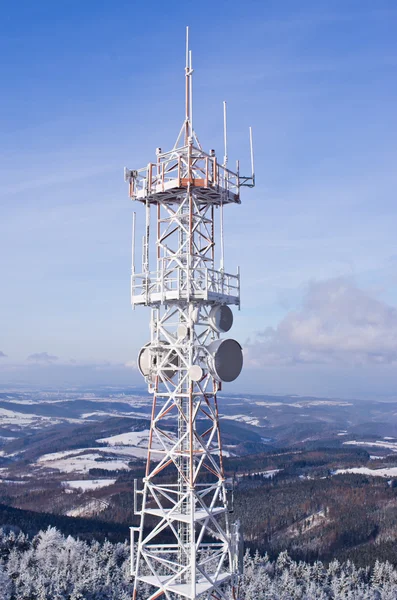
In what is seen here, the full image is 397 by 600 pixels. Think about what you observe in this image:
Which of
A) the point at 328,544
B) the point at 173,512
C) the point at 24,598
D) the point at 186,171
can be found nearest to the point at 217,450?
the point at 173,512

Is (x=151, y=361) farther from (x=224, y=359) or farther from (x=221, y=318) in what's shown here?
(x=221, y=318)

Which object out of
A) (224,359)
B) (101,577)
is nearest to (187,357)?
(224,359)

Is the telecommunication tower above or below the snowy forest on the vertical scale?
above

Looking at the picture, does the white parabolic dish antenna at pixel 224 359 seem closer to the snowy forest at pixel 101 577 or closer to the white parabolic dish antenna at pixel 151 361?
the white parabolic dish antenna at pixel 151 361

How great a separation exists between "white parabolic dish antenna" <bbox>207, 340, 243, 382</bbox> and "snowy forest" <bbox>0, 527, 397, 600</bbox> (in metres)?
39.0

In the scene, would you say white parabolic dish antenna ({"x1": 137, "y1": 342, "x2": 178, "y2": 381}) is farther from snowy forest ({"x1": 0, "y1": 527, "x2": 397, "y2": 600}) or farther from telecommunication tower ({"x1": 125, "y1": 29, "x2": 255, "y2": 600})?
snowy forest ({"x1": 0, "y1": 527, "x2": 397, "y2": 600})

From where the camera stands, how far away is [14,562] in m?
81.9

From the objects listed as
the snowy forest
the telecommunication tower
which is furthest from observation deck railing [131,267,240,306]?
the snowy forest

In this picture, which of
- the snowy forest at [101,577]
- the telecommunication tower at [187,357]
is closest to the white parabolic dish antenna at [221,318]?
the telecommunication tower at [187,357]

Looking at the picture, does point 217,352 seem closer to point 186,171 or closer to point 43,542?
point 186,171

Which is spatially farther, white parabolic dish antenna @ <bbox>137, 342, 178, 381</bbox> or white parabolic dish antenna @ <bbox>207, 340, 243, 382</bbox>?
white parabolic dish antenna @ <bbox>137, 342, 178, 381</bbox>

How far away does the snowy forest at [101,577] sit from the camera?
235 feet

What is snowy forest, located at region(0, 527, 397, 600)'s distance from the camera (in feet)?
235

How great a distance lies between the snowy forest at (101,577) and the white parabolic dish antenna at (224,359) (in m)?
39.0
